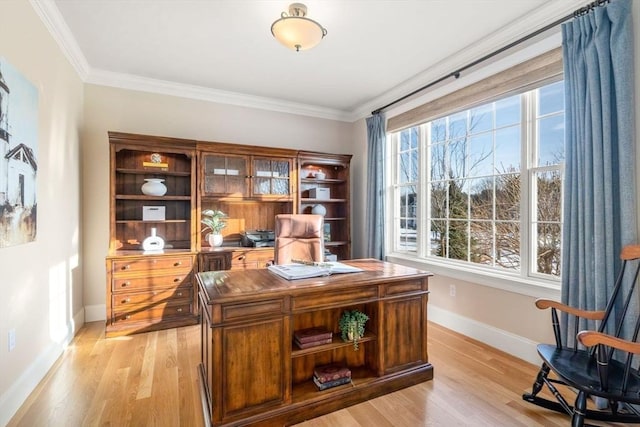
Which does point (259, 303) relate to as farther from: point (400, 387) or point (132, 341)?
point (132, 341)

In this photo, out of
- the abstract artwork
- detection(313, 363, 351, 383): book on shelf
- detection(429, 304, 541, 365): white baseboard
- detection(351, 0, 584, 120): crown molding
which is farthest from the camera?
detection(429, 304, 541, 365): white baseboard

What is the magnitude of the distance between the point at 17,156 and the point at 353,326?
236 centimetres

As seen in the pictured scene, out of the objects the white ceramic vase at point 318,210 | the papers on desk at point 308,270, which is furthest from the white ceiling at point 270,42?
the papers on desk at point 308,270

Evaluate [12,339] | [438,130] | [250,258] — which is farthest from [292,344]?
[438,130]

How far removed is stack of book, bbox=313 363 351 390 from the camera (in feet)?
6.40

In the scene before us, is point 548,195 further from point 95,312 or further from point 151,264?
point 95,312

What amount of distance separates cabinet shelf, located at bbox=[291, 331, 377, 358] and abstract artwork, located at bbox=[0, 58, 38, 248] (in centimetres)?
178

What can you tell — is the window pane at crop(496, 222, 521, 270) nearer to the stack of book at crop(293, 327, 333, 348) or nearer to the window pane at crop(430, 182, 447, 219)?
the window pane at crop(430, 182, 447, 219)

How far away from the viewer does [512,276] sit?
2.71 m

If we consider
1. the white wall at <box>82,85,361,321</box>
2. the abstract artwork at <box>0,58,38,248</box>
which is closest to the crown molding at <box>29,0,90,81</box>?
the white wall at <box>82,85,361,321</box>

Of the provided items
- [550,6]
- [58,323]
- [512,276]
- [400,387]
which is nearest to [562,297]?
[512,276]

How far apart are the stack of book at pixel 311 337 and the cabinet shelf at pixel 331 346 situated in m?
0.02

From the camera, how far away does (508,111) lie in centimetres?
284

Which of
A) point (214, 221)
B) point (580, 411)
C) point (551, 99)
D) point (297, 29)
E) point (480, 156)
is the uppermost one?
point (297, 29)
